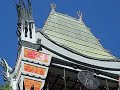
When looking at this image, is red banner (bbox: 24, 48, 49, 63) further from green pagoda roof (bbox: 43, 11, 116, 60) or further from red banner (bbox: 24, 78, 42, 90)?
green pagoda roof (bbox: 43, 11, 116, 60)

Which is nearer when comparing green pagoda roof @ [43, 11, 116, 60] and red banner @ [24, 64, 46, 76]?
red banner @ [24, 64, 46, 76]

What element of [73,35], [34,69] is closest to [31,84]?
[34,69]

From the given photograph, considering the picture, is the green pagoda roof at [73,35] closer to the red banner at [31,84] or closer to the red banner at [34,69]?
the red banner at [34,69]

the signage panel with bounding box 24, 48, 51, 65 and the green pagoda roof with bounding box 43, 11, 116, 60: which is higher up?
the green pagoda roof with bounding box 43, 11, 116, 60

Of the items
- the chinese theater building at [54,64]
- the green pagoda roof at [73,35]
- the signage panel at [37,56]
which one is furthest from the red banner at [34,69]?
the green pagoda roof at [73,35]

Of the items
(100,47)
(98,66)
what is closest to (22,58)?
(98,66)

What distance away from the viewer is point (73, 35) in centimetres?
3341

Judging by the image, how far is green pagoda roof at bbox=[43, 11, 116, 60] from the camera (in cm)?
3150

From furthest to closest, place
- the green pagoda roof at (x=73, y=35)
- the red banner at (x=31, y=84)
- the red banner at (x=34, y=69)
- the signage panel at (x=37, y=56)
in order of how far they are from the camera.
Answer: the green pagoda roof at (x=73, y=35) < the signage panel at (x=37, y=56) < the red banner at (x=34, y=69) < the red banner at (x=31, y=84)

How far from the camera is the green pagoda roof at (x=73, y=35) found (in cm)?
3150

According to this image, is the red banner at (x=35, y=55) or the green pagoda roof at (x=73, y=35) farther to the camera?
the green pagoda roof at (x=73, y=35)

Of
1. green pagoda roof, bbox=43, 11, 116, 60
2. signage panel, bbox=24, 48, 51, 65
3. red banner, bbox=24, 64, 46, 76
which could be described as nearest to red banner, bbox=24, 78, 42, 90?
red banner, bbox=24, 64, 46, 76

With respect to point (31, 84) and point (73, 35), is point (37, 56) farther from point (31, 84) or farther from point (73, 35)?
point (73, 35)

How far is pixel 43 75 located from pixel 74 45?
549cm
